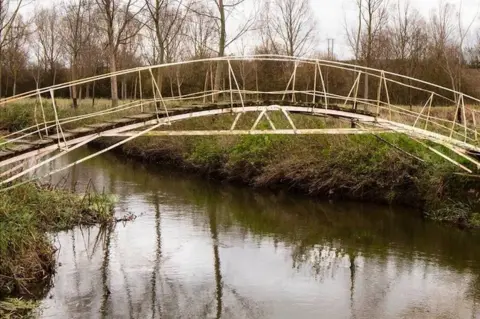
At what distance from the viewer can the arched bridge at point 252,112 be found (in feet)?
37.2

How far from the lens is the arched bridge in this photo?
37.2 feet

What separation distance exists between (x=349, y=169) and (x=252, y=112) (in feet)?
22.7

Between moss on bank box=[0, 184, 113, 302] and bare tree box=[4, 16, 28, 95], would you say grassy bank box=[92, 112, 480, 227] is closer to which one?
moss on bank box=[0, 184, 113, 302]

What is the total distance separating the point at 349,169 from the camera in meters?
20.4

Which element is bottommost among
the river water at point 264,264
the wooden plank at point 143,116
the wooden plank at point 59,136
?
the river water at point 264,264

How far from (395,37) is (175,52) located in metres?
15.3

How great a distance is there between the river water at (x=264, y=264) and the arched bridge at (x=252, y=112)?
250 cm

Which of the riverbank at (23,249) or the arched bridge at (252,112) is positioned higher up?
the arched bridge at (252,112)

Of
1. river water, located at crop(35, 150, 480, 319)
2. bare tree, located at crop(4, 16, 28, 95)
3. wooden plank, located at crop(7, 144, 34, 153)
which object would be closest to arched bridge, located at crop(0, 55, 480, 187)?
wooden plank, located at crop(7, 144, 34, 153)

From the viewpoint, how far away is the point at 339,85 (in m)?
40.8

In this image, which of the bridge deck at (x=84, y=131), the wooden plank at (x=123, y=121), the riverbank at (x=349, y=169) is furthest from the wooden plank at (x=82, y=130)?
the riverbank at (x=349, y=169)

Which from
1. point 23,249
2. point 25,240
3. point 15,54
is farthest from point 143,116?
point 15,54

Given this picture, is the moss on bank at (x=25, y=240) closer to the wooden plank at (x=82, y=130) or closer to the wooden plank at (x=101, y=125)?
the wooden plank at (x=82, y=130)

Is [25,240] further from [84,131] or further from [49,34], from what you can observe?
[49,34]
